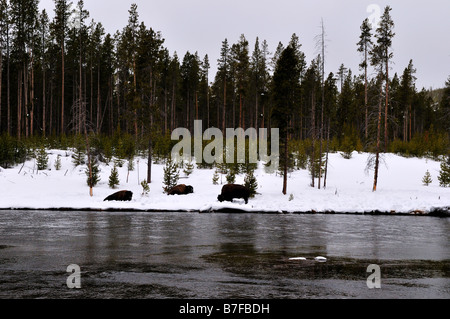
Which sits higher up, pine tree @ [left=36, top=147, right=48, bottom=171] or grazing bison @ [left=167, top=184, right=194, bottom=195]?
pine tree @ [left=36, top=147, right=48, bottom=171]

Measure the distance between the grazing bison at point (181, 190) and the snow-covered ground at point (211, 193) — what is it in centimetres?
57

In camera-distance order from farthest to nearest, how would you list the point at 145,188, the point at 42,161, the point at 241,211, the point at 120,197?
the point at 42,161 → the point at 145,188 → the point at 120,197 → the point at 241,211

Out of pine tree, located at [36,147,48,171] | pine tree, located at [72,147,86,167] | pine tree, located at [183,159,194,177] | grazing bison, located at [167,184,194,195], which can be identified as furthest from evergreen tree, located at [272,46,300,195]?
pine tree, located at [36,147,48,171]

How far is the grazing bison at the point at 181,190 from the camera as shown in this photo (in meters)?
28.6

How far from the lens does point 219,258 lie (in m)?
11.1

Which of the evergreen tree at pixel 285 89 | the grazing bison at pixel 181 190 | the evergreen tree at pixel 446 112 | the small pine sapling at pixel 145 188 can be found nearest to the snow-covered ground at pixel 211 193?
the small pine sapling at pixel 145 188

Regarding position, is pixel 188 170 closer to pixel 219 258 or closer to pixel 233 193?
pixel 233 193

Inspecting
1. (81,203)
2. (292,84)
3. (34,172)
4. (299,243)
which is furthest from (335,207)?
(34,172)

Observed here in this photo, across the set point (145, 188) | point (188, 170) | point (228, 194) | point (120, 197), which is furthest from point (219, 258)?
point (188, 170)

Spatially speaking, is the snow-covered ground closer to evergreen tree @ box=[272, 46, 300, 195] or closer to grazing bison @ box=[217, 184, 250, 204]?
grazing bison @ box=[217, 184, 250, 204]

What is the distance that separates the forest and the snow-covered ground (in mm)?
3170

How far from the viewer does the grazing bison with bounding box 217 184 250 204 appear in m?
26.6

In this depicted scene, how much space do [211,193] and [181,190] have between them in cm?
239

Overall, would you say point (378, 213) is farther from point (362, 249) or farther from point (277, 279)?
point (277, 279)
